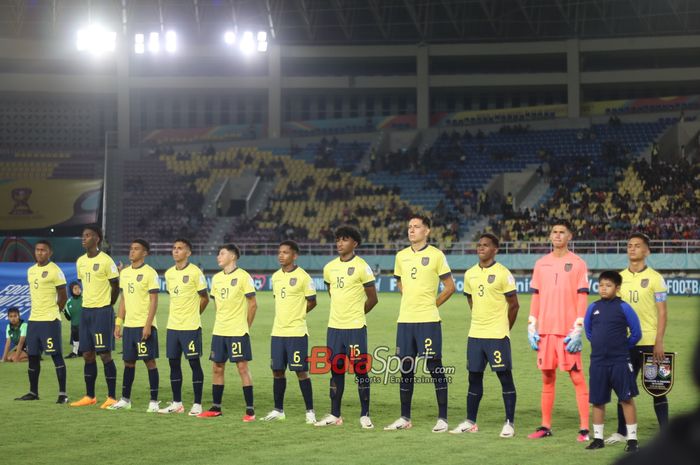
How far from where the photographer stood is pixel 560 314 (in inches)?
429

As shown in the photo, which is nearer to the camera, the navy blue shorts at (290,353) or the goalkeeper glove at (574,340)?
the goalkeeper glove at (574,340)

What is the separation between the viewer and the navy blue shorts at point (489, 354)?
11.4 meters

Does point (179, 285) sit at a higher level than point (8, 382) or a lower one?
higher

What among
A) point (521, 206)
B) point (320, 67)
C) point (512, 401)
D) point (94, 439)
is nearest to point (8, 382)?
point (94, 439)

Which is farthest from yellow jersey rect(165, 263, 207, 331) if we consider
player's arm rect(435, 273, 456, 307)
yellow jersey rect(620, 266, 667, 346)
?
yellow jersey rect(620, 266, 667, 346)

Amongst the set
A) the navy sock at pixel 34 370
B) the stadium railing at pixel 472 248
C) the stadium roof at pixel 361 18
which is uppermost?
the stadium roof at pixel 361 18

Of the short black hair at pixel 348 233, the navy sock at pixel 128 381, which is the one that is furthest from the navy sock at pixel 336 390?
the navy sock at pixel 128 381

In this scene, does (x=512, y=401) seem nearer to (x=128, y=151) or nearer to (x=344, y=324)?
(x=344, y=324)

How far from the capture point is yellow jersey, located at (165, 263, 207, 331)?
43.6 feet

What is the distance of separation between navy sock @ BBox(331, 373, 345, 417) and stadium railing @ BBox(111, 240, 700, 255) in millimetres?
30929

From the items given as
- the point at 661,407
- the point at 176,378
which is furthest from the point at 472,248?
the point at 661,407

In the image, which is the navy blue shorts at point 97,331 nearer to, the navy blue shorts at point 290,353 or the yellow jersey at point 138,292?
the yellow jersey at point 138,292

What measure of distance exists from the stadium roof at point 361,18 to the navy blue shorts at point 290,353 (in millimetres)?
49117

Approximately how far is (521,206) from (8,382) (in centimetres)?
3967
